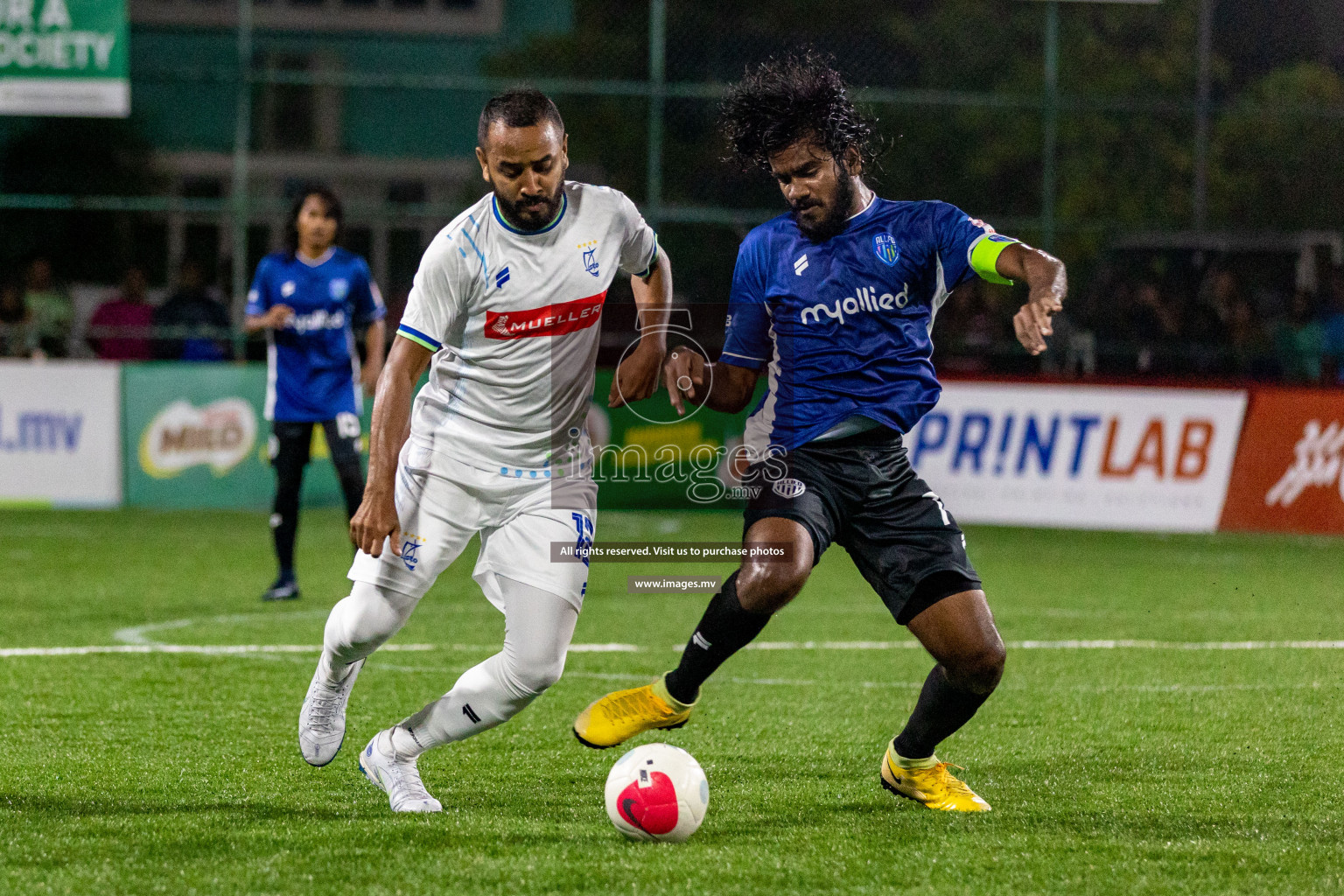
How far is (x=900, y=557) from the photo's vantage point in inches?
196

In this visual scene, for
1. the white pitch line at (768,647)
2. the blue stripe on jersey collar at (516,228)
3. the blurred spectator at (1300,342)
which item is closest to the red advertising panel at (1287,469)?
the blurred spectator at (1300,342)

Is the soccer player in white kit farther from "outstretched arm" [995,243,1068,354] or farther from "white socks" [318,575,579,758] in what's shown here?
"outstretched arm" [995,243,1068,354]

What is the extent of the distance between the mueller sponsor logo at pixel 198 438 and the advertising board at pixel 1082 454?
5719 millimetres

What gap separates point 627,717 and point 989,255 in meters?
1.73

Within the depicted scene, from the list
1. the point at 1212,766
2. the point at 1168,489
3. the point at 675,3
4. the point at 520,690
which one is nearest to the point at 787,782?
the point at 520,690

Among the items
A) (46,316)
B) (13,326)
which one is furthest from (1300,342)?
(13,326)

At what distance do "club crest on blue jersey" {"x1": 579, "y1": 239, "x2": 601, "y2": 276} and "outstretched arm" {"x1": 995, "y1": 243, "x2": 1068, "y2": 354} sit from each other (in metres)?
1.15

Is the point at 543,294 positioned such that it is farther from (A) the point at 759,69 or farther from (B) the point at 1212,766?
(B) the point at 1212,766

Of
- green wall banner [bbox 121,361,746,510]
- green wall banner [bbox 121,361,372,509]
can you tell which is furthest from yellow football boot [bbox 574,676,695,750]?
green wall banner [bbox 121,361,372,509]

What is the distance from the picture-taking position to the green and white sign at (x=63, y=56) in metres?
15.2

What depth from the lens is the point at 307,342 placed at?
9492 millimetres

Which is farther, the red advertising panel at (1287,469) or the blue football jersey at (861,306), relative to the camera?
the red advertising panel at (1287,469)

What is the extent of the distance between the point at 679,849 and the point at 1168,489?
967 centimetres

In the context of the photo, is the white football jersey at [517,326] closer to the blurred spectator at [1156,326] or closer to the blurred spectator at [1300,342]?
the blurred spectator at [1156,326]
